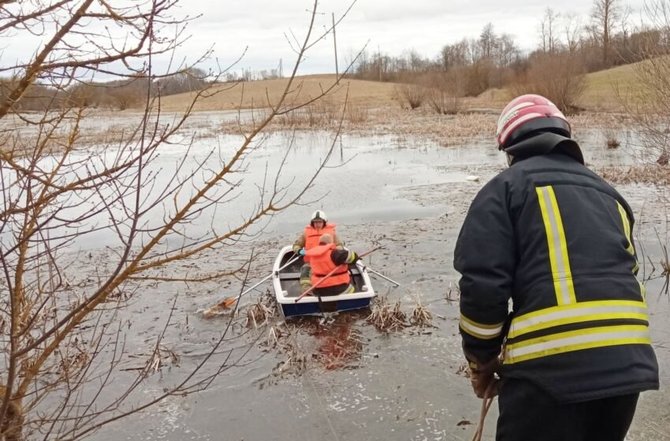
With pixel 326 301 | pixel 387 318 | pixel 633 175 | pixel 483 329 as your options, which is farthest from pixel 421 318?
pixel 633 175

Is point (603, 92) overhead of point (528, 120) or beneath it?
overhead

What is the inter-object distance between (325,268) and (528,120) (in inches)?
185

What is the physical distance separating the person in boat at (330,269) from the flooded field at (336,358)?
37cm

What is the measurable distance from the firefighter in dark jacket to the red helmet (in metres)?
0.08

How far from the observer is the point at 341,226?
36.9 feet

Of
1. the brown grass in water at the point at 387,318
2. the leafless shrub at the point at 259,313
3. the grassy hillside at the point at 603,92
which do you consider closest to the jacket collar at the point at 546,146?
the brown grass in water at the point at 387,318

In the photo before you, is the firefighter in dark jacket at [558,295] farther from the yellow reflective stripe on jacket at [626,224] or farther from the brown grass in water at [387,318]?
the brown grass in water at [387,318]

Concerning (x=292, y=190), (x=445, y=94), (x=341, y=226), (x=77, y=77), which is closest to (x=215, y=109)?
(x=445, y=94)

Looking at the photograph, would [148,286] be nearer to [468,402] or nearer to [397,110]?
[468,402]

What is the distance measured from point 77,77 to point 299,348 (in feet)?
14.7

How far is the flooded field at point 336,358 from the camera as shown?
477 cm

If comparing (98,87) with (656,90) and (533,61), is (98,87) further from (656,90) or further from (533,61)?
(533,61)

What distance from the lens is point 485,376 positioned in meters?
2.61

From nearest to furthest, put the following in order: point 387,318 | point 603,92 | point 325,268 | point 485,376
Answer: point 485,376
point 387,318
point 325,268
point 603,92
